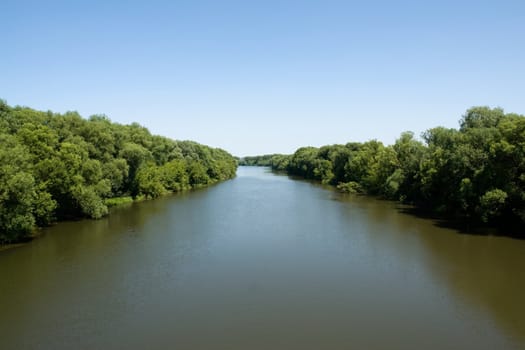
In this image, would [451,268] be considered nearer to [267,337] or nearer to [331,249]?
[331,249]

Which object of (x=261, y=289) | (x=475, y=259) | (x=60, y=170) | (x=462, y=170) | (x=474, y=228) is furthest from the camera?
(x=462, y=170)

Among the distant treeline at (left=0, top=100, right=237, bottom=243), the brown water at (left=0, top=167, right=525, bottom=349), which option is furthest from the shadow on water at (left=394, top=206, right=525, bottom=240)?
the distant treeline at (left=0, top=100, right=237, bottom=243)

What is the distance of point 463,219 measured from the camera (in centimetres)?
3594

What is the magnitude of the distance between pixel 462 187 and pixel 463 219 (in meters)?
4.93

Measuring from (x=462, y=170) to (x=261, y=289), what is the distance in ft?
88.4

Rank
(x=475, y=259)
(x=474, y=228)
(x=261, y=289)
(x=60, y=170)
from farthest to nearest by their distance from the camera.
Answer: (x=474, y=228)
(x=60, y=170)
(x=475, y=259)
(x=261, y=289)

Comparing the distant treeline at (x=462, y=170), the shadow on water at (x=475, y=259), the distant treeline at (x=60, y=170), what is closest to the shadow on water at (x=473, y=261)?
the shadow on water at (x=475, y=259)

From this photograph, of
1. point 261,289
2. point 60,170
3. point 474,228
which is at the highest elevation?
point 60,170

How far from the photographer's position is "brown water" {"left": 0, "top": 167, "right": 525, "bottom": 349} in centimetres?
1332

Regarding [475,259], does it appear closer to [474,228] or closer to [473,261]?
[473,261]

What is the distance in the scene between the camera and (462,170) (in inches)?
1384

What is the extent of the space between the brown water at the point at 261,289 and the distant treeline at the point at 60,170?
8.30 ft

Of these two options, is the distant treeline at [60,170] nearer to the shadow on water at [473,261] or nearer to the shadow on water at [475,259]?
the shadow on water at [473,261]

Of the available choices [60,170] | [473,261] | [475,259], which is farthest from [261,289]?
[60,170]
